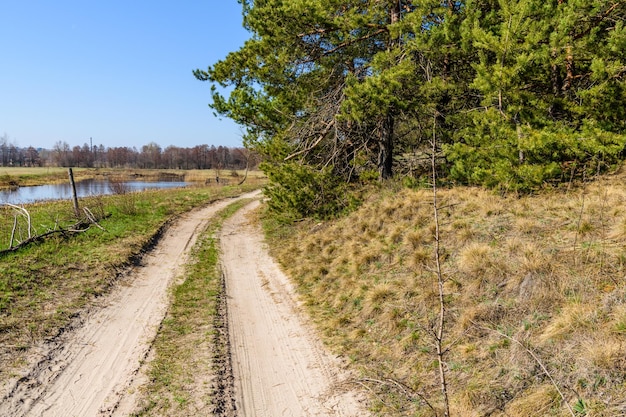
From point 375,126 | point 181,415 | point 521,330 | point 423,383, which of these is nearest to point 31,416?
point 181,415

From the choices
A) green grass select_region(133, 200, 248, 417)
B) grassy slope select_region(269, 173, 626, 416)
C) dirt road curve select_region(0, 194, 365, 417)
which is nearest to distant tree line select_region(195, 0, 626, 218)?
grassy slope select_region(269, 173, 626, 416)

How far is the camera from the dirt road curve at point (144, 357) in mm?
4820

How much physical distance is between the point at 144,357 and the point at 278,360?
6.90 ft

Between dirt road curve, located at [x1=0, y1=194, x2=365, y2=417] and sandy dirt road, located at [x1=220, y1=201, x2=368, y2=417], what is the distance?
0.01 m

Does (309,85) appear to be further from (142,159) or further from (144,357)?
(142,159)

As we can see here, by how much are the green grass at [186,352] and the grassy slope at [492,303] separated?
2.07 metres

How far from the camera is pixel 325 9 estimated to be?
1059cm

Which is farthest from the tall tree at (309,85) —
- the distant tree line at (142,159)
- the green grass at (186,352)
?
the distant tree line at (142,159)

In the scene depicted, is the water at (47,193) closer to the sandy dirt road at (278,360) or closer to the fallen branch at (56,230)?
the fallen branch at (56,230)

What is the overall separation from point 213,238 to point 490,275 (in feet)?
35.3

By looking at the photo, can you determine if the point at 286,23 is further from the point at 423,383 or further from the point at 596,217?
the point at 423,383

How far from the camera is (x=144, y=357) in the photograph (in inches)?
233

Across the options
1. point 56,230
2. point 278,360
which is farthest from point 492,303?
point 56,230

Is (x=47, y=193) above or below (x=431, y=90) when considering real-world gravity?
below
